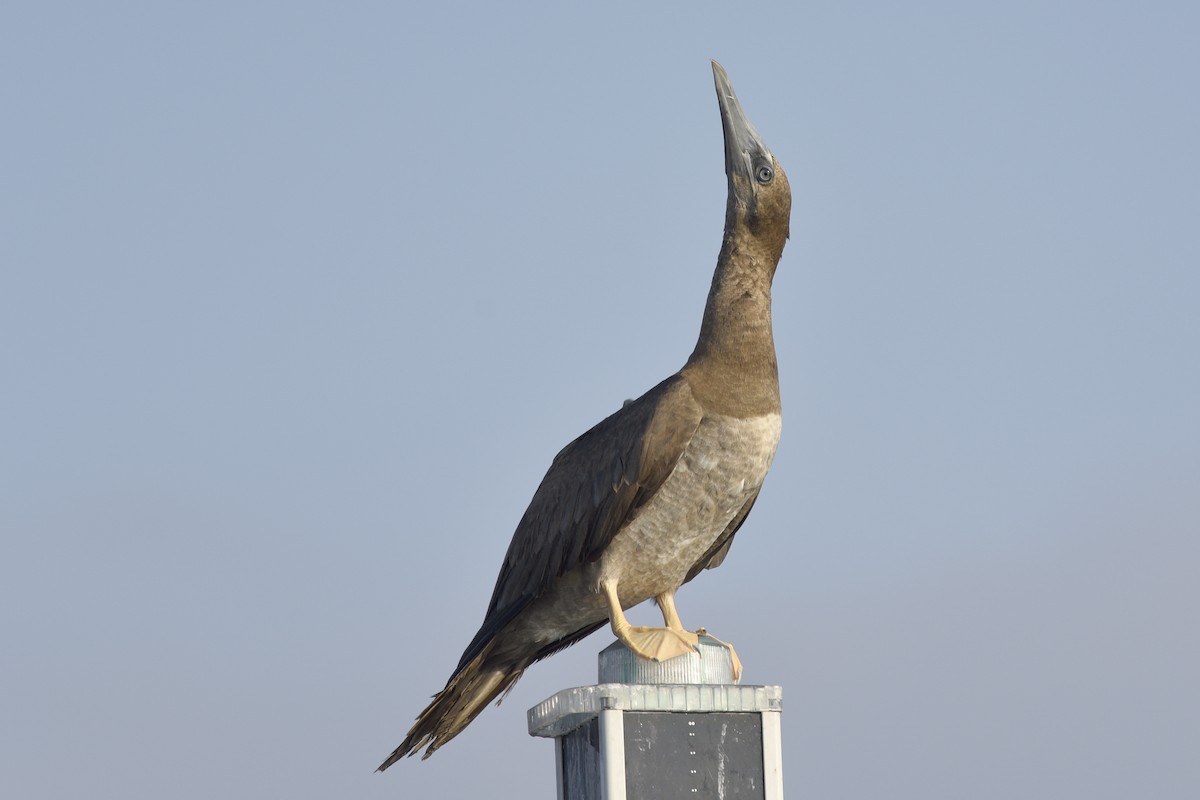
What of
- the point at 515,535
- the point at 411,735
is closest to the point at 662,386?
the point at 515,535

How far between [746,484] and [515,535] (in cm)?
152

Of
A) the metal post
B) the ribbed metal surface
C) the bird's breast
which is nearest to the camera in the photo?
the metal post

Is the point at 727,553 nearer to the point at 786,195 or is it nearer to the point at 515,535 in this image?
the point at 515,535

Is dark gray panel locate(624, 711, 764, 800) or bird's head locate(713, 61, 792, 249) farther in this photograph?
bird's head locate(713, 61, 792, 249)

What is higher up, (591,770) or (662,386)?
(662,386)

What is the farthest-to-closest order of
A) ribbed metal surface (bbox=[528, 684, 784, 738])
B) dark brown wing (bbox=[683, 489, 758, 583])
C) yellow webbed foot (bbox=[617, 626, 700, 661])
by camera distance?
1. dark brown wing (bbox=[683, 489, 758, 583])
2. yellow webbed foot (bbox=[617, 626, 700, 661])
3. ribbed metal surface (bbox=[528, 684, 784, 738])

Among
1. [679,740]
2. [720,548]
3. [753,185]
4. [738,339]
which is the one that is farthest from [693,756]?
[753,185]

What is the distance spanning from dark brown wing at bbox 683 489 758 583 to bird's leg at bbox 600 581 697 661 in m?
1.15

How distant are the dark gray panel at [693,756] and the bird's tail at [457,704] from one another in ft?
7.84

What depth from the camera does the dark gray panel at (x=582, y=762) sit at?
7.12m

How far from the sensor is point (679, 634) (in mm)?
8141

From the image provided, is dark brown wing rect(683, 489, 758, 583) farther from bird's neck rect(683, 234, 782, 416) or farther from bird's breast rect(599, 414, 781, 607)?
bird's neck rect(683, 234, 782, 416)

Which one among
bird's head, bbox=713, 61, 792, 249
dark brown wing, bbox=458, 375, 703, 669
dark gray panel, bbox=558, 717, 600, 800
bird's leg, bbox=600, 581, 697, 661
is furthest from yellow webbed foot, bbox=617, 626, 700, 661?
bird's head, bbox=713, 61, 792, 249

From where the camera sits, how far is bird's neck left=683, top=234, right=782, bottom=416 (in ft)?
28.9
